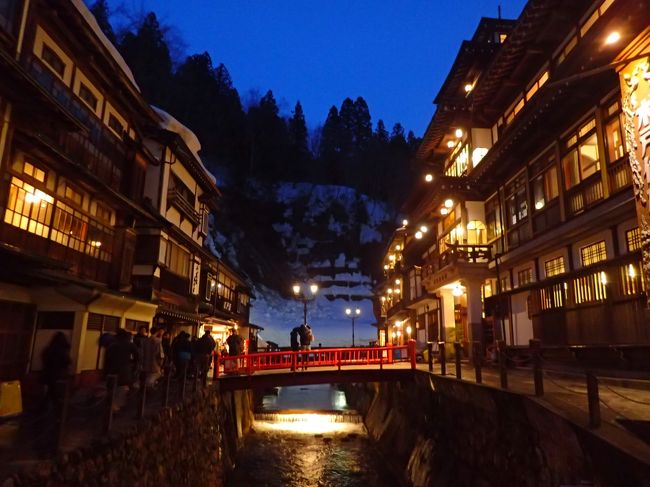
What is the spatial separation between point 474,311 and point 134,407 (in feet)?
52.4

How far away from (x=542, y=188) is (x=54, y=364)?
17.8 meters

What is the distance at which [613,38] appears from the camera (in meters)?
11.7

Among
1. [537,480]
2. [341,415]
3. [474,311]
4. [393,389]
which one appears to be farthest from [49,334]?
[341,415]

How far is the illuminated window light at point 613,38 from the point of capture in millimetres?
11555

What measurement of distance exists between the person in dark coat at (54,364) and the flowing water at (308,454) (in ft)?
32.0

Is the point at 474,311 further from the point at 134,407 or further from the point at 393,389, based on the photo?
the point at 134,407

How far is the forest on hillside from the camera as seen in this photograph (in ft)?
282

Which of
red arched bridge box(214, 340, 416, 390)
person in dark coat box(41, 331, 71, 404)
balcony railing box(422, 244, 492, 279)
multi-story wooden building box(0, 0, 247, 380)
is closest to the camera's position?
person in dark coat box(41, 331, 71, 404)

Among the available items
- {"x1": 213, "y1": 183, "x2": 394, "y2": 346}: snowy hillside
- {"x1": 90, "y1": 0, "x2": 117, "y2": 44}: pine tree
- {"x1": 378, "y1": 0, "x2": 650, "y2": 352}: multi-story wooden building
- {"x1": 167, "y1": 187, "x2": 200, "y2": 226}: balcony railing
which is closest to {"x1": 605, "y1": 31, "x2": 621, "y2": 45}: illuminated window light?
{"x1": 378, "y1": 0, "x2": 650, "y2": 352}: multi-story wooden building

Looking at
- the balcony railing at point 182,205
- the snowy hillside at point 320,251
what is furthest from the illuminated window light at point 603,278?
the snowy hillside at point 320,251

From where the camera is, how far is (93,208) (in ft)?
56.4

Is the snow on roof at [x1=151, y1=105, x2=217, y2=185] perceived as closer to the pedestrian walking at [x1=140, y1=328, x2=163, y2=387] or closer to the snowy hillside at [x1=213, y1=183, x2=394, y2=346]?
the pedestrian walking at [x1=140, y1=328, x2=163, y2=387]

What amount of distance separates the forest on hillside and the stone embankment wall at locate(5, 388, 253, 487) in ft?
208

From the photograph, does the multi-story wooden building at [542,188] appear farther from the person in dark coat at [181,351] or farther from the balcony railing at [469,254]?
the person in dark coat at [181,351]
